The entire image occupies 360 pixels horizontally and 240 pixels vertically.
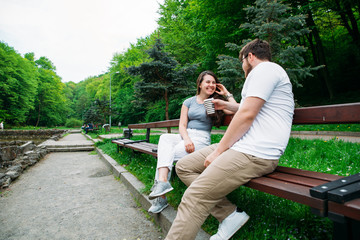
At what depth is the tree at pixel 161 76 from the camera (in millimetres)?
14531

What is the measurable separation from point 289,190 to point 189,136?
150cm

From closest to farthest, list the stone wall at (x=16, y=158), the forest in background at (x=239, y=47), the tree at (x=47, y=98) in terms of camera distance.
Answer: the stone wall at (x=16, y=158) → the forest in background at (x=239, y=47) → the tree at (x=47, y=98)

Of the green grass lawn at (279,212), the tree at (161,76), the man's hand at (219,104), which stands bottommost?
the green grass lawn at (279,212)

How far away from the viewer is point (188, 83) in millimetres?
15219

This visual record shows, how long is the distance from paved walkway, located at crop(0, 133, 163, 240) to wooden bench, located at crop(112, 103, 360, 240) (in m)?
1.39

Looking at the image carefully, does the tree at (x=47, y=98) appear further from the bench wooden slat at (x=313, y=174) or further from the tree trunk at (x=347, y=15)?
the bench wooden slat at (x=313, y=174)

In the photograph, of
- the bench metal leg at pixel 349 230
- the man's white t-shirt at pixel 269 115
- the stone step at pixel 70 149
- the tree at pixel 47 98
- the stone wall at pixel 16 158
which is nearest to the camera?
the bench metal leg at pixel 349 230

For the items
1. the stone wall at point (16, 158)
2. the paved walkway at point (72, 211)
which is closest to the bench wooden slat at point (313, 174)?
the paved walkway at point (72, 211)

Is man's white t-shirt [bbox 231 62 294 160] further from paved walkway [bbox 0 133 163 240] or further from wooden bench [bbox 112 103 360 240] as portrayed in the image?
paved walkway [bbox 0 133 163 240]

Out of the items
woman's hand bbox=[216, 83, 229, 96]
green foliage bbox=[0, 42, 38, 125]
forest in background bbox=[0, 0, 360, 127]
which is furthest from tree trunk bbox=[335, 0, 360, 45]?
green foliage bbox=[0, 42, 38, 125]

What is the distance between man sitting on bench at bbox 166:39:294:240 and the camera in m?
1.53

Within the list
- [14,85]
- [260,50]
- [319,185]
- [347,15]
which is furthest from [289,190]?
[14,85]

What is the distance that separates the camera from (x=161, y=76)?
49.7ft

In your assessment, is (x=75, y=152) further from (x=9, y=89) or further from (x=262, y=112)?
(x=9, y=89)
